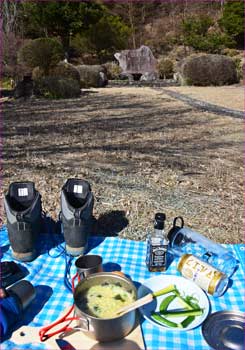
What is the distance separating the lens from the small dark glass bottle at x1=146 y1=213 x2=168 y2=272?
3.73 feet

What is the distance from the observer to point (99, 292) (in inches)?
38.5

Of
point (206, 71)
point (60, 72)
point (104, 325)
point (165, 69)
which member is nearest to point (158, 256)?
point (104, 325)

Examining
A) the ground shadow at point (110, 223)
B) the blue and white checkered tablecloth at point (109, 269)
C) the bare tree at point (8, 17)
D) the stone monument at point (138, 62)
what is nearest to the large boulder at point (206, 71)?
the stone monument at point (138, 62)

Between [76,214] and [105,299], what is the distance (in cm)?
33

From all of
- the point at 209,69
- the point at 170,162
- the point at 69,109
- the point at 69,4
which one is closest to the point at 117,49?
the point at 69,4

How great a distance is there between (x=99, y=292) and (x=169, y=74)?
12850 millimetres

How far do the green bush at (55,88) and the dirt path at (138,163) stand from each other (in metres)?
1.97

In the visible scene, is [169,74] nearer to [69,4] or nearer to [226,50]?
[226,50]

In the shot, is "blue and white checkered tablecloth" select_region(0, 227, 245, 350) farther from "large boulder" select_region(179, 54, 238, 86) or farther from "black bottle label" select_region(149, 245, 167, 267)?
"large boulder" select_region(179, 54, 238, 86)

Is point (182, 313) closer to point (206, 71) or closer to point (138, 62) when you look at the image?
point (206, 71)

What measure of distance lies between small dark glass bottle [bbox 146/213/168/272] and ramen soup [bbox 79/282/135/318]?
0.20m

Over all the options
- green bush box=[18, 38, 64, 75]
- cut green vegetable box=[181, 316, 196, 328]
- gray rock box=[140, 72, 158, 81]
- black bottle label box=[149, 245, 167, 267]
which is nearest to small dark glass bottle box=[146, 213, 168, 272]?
black bottle label box=[149, 245, 167, 267]

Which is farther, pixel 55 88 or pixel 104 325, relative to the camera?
pixel 55 88

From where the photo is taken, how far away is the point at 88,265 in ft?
3.64
